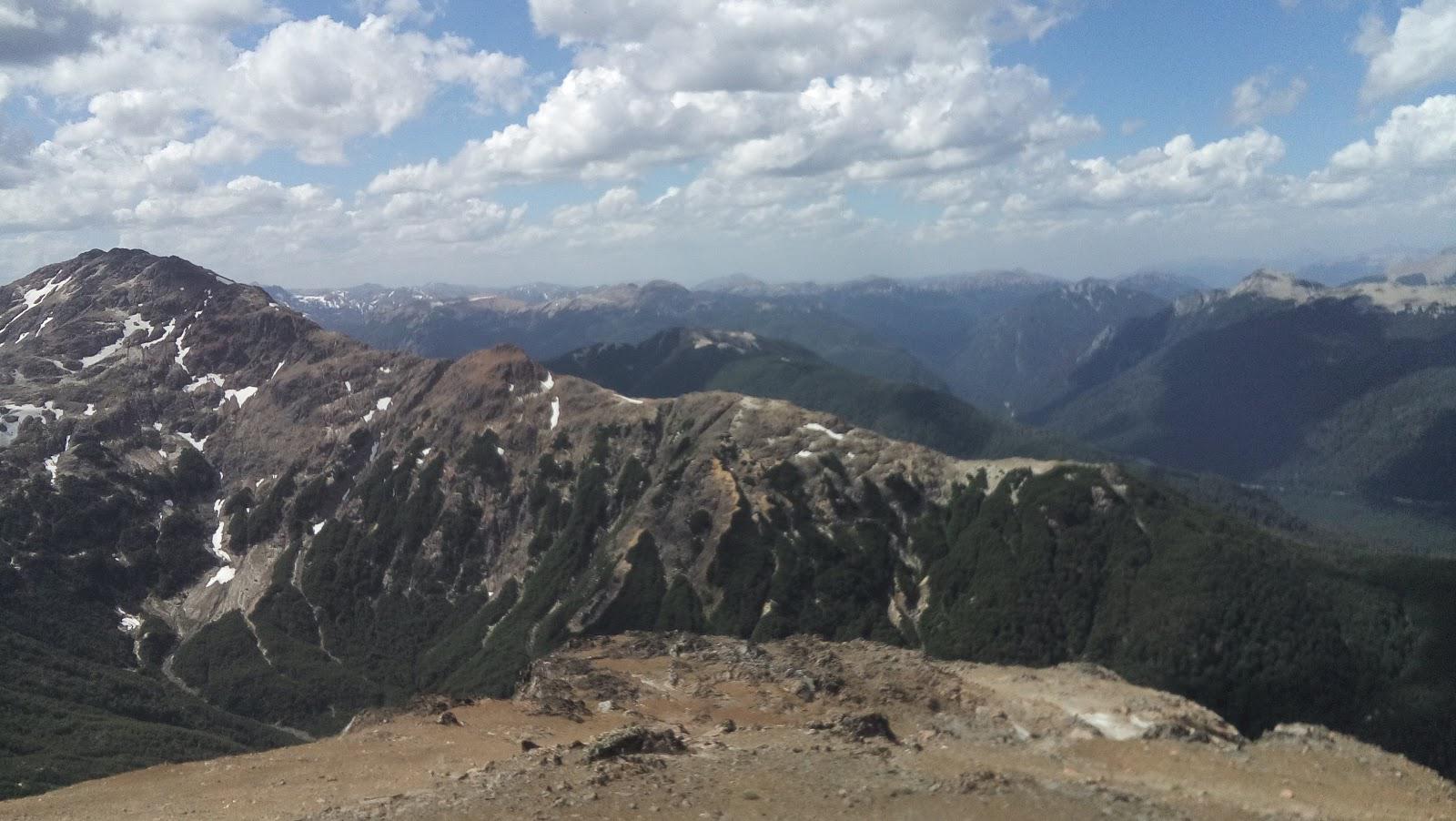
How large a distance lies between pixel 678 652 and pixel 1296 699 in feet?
437

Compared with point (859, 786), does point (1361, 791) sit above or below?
below

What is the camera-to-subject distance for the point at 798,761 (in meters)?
45.8

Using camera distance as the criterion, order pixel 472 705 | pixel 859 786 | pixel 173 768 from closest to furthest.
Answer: pixel 859 786
pixel 173 768
pixel 472 705

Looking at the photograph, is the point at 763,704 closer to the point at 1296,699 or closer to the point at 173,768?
the point at 173,768

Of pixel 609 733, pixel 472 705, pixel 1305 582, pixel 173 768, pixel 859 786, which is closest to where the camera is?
pixel 859 786

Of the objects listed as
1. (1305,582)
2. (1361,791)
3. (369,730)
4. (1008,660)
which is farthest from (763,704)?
(1305,582)

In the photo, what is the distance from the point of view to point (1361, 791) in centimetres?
4722

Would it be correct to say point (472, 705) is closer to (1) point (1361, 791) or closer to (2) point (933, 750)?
(2) point (933, 750)

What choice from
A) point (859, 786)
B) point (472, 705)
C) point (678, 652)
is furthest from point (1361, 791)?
point (472, 705)

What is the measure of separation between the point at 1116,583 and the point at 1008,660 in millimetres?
27786

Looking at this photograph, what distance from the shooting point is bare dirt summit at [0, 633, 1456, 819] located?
40.4 meters

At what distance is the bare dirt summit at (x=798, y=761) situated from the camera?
40.4 metres

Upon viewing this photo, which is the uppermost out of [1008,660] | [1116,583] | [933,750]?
[933,750]

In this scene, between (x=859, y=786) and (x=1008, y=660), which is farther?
(x=1008, y=660)
